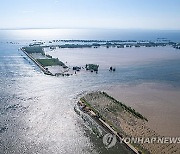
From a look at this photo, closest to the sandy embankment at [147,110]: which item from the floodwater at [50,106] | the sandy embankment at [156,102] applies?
the sandy embankment at [156,102]

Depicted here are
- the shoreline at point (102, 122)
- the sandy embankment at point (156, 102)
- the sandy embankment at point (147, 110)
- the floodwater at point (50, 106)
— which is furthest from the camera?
the sandy embankment at point (156, 102)

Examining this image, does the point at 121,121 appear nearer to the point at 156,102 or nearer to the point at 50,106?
the point at 156,102

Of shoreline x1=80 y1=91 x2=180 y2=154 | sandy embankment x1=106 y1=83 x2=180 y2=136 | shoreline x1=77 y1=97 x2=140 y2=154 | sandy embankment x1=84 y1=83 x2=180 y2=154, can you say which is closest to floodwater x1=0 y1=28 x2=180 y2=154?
shoreline x1=77 y1=97 x2=140 y2=154

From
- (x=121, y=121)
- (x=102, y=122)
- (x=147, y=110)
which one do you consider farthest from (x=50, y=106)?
(x=147, y=110)

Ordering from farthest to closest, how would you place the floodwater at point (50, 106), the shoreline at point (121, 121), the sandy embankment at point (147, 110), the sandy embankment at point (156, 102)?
the sandy embankment at point (156, 102), the sandy embankment at point (147, 110), the floodwater at point (50, 106), the shoreline at point (121, 121)

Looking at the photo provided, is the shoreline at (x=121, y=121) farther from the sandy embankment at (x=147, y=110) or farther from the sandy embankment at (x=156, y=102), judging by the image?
the sandy embankment at (x=156, y=102)

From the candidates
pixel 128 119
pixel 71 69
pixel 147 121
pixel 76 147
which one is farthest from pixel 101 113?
pixel 71 69

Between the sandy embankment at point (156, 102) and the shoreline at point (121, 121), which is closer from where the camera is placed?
the shoreline at point (121, 121)

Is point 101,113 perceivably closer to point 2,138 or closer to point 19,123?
point 19,123

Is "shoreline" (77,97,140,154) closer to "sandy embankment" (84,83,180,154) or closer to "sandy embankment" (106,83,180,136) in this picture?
"sandy embankment" (84,83,180,154)
